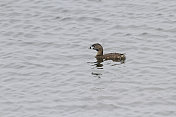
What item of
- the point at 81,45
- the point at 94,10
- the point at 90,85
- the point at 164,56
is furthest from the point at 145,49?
the point at 94,10

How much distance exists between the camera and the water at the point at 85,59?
18.1 metres

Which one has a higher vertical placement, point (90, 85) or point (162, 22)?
point (162, 22)

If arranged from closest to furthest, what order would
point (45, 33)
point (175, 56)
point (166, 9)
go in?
point (175, 56) → point (45, 33) → point (166, 9)

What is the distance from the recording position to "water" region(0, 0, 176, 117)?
18.1 meters

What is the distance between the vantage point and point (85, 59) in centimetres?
2308

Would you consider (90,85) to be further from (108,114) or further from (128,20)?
(128,20)

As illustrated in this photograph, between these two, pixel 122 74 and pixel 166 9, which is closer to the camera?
pixel 122 74

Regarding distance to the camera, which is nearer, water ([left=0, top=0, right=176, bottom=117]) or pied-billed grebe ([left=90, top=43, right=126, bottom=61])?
water ([left=0, top=0, right=176, bottom=117])

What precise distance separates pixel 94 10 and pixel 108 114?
12532mm

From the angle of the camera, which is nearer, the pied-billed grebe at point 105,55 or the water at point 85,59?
the water at point 85,59

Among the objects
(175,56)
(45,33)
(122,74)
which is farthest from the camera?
(45,33)

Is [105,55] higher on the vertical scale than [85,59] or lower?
higher

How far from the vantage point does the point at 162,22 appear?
2692 centimetres

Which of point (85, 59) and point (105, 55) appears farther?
point (105, 55)
